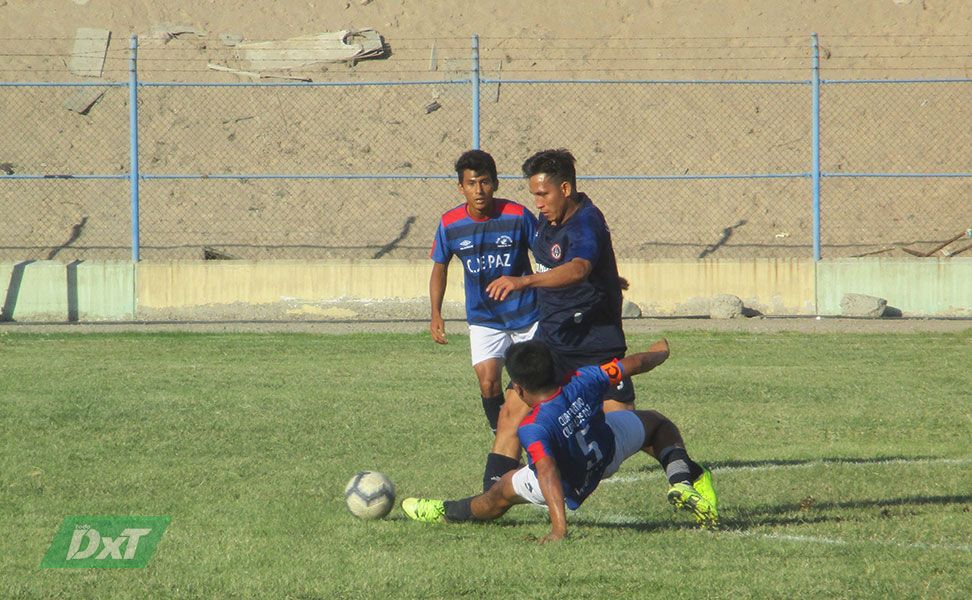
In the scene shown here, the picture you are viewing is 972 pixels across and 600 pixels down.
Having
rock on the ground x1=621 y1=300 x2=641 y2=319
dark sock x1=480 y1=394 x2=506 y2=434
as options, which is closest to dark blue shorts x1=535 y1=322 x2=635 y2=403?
dark sock x1=480 y1=394 x2=506 y2=434

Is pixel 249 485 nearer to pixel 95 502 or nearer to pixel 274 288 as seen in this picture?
pixel 95 502

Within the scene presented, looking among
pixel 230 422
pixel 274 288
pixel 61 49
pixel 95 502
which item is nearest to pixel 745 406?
pixel 230 422

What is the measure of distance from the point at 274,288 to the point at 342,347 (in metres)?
2.60

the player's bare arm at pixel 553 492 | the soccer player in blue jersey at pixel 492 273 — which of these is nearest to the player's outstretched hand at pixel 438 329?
the soccer player in blue jersey at pixel 492 273

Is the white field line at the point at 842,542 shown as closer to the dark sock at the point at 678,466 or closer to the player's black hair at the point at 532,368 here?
the dark sock at the point at 678,466

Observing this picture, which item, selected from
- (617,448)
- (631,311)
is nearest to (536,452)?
(617,448)

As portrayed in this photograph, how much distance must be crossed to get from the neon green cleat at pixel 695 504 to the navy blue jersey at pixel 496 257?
217 cm

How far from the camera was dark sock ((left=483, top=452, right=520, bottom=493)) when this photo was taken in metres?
6.51

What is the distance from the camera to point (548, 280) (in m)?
6.09

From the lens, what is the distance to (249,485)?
7.02 metres

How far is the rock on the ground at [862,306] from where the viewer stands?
15945 mm

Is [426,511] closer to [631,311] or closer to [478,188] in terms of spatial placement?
[478,188]

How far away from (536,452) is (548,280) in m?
0.89

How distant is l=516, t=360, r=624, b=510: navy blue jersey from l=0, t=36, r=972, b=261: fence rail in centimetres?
1495
